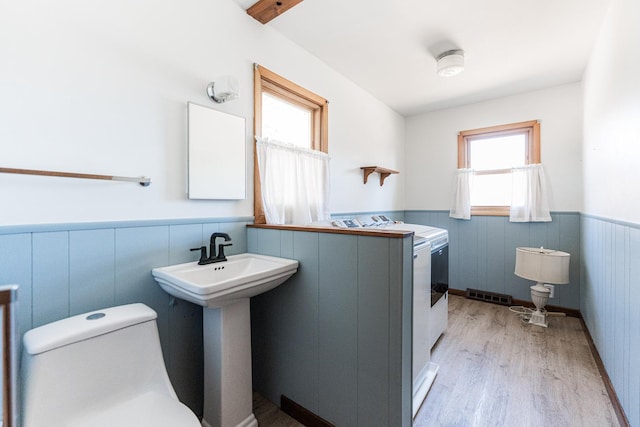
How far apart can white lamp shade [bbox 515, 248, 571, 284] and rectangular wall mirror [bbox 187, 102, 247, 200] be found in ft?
9.09

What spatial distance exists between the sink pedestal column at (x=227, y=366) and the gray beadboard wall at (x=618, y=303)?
1.82 m

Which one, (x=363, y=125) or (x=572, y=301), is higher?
(x=363, y=125)

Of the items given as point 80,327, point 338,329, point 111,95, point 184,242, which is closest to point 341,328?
point 338,329

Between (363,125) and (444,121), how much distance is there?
1.34 metres

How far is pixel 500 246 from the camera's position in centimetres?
332

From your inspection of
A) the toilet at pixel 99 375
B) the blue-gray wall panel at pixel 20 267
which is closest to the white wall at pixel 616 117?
the toilet at pixel 99 375

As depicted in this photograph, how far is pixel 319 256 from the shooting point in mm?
1456

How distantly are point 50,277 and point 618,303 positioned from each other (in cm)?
282

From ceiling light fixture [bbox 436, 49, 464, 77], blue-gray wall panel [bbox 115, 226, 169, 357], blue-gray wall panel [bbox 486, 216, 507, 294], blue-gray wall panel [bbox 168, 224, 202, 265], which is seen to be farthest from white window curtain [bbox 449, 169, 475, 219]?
blue-gray wall panel [bbox 115, 226, 169, 357]

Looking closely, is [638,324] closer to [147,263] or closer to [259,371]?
[259,371]

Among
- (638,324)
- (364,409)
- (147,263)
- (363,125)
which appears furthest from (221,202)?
(638,324)

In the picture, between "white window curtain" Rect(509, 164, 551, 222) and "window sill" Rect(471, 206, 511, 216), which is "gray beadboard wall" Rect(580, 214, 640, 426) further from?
"window sill" Rect(471, 206, 511, 216)

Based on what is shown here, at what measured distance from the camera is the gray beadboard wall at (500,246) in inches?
116

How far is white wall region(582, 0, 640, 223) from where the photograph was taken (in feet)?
4.38
